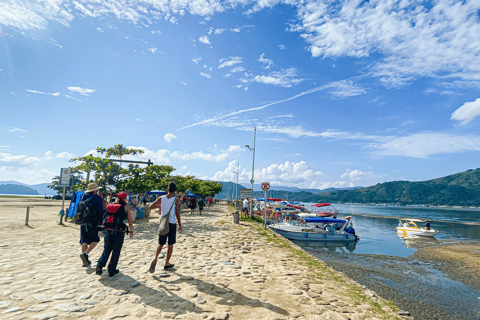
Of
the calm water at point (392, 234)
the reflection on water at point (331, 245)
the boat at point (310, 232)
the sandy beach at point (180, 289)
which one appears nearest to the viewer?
the sandy beach at point (180, 289)

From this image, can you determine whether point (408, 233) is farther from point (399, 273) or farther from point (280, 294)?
point (280, 294)

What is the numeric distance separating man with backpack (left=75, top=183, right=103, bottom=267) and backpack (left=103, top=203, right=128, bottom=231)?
881mm

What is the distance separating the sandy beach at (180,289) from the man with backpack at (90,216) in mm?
701

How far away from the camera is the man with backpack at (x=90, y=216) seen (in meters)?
6.01

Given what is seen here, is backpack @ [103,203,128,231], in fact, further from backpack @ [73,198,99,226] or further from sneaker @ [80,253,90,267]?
sneaker @ [80,253,90,267]

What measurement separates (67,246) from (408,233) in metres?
37.5

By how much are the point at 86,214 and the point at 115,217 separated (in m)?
1.19

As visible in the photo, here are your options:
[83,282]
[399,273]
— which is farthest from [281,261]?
[399,273]

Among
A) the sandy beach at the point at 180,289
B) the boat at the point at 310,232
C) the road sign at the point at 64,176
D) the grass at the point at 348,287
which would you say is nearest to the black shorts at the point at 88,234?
the sandy beach at the point at 180,289

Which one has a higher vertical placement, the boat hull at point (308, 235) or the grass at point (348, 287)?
the grass at point (348, 287)

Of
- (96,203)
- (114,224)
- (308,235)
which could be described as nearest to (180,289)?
(114,224)

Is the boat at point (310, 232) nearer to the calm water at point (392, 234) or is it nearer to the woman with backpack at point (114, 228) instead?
the calm water at point (392, 234)

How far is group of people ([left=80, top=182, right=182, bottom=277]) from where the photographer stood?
17.7ft

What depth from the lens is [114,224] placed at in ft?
17.6
